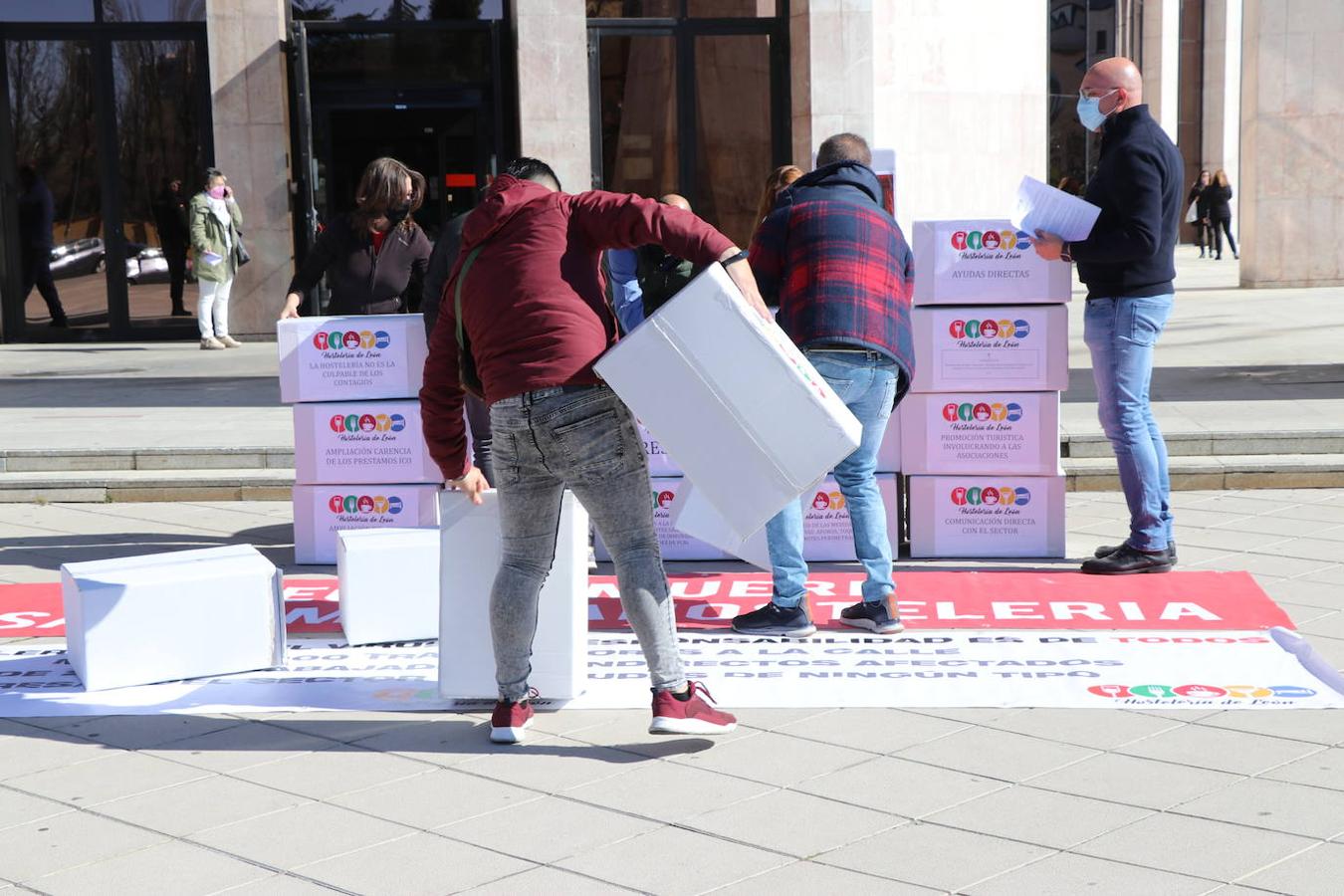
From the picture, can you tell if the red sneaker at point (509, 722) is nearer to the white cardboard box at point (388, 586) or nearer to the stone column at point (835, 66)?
the white cardboard box at point (388, 586)

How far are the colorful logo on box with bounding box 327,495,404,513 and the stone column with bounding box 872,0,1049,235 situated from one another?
9541 mm

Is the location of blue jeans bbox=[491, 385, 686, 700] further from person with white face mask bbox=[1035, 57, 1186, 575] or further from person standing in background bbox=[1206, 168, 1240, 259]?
person standing in background bbox=[1206, 168, 1240, 259]

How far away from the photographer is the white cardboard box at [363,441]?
7242mm

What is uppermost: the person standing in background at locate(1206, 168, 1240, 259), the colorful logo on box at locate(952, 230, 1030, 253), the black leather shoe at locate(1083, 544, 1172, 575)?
the person standing in background at locate(1206, 168, 1240, 259)

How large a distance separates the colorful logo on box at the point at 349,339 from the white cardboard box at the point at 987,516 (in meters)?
2.48

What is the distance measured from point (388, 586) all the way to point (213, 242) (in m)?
10.4

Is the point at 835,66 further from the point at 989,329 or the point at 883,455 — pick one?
the point at 883,455

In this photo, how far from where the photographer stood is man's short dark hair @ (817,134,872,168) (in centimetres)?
580

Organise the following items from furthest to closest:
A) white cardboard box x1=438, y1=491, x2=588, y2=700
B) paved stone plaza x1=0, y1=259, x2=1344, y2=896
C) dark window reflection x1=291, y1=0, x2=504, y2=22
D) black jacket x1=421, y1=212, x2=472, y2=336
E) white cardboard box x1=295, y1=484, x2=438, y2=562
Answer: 1. dark window reflection x1=291, y1=0, x2=504, y2=22
2. white cardboard box x1=295, y1=484, x2=438, y2=562
3. black jacket x1=421, y1=212, x2=472, y2=336
4. white cardboard box x1=438, y1=491, x2=588, y2=700
5. paved stone plaza x1=0, y1=259, x2=1344, y2=896

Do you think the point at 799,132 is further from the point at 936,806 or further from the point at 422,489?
the point at 936,806

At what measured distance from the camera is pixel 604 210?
14.4 feet

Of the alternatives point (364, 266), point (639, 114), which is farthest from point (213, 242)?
point (364, 266)

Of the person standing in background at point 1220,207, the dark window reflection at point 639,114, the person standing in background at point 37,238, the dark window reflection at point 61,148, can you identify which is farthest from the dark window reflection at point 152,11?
A: the person standing in background at point 1220,207

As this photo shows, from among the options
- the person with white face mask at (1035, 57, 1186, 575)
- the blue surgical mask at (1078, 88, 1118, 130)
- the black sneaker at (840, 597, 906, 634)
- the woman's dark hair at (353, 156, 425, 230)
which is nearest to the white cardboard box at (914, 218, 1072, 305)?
the person with white face mask at (1035, 57, 1186, 575)
